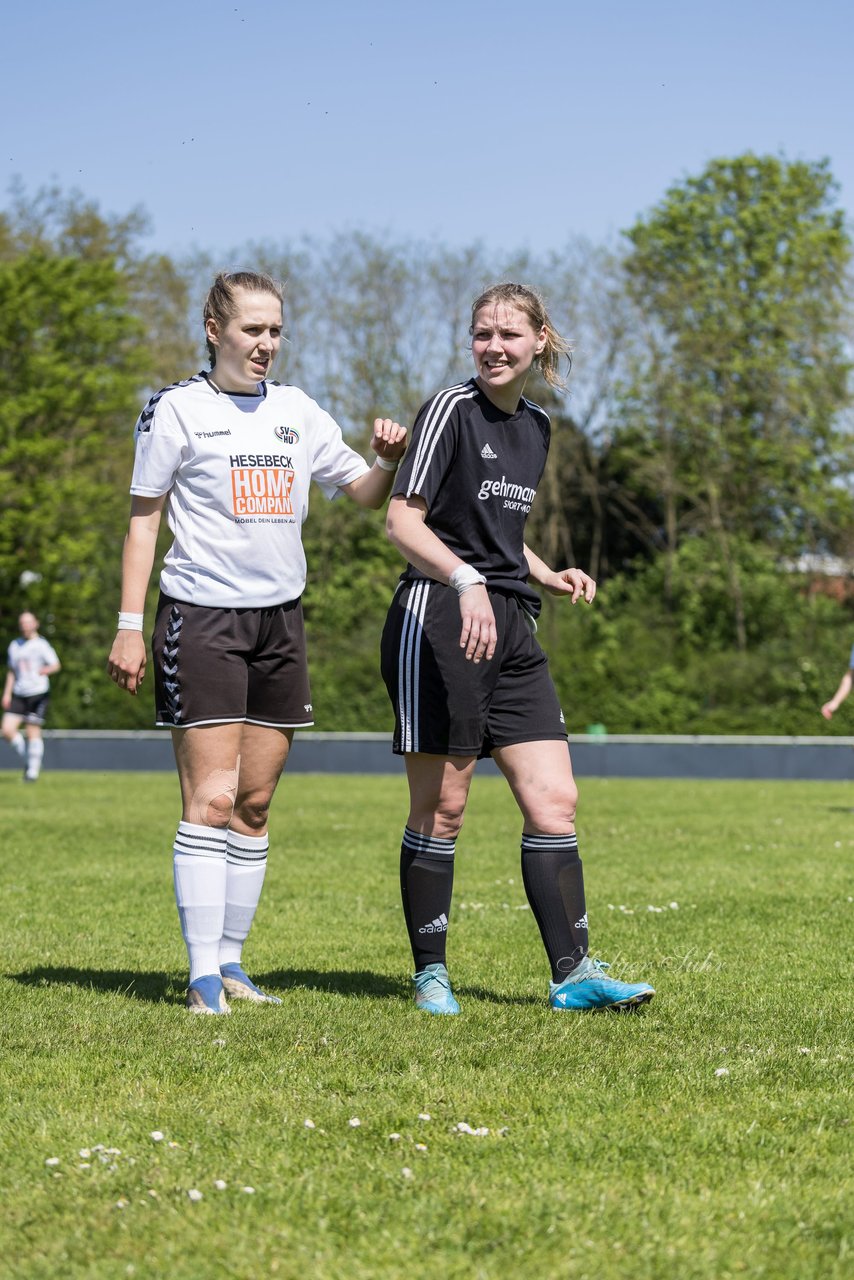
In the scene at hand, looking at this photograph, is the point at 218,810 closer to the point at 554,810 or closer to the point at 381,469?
the point at 554,810

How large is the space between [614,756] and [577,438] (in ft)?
43.8

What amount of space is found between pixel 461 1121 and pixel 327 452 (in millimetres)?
2576

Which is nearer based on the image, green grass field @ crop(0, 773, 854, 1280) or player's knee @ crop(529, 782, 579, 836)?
green grass field @ crop(0, 773, 854, 1280)

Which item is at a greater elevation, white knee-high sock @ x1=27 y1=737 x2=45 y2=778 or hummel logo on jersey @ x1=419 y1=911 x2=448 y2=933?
hummel logo on jersey @ x1=419 y1=911 x2=448 y2=933

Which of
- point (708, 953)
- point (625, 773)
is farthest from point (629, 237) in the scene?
point (708, 953)

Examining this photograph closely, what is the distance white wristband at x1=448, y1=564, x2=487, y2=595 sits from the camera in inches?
180

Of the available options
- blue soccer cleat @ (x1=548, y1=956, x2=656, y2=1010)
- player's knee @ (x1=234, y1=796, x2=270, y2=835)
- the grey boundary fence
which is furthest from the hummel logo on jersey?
the grey boundary fence

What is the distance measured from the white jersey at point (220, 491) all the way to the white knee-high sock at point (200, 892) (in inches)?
31.2

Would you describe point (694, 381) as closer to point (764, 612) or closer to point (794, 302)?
point (794, 302)

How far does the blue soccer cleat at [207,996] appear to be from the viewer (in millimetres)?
4785

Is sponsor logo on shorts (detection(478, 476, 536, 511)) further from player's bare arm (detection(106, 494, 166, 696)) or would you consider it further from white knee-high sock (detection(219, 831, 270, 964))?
white knee-high sock (detection(219, 831, 270, 964))

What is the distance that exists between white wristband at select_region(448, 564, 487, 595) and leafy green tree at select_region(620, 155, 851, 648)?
100 feet

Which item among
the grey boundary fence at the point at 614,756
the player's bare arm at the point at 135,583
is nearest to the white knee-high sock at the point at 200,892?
the player's bare arm at the point at 135,583

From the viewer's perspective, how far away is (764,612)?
3472 centimetres
